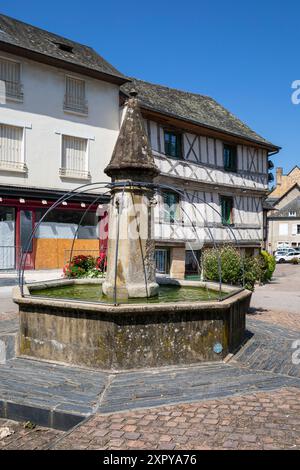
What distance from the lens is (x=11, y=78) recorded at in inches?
634

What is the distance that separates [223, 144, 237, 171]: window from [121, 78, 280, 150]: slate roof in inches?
33.5

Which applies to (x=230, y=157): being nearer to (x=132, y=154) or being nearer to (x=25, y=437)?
(x=132, y=154)

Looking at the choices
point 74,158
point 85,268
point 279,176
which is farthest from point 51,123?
point 279,176

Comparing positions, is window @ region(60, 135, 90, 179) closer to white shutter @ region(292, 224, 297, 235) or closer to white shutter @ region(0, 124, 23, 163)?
white shutter @ region(0, 124, 23, 163)

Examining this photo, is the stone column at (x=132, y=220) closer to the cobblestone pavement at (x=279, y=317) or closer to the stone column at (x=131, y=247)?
the stone column at (x=131, y=247)

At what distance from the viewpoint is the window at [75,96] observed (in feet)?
58.0

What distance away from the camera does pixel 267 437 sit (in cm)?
371

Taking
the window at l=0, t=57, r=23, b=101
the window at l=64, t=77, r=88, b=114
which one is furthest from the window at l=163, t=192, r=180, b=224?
the window at l=0, t=57, r=23, b=101

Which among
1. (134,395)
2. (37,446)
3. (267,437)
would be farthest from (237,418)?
(37,446)

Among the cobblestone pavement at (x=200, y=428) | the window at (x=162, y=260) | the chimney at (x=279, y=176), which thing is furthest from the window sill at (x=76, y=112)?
the chimney at (x=279, y=176)

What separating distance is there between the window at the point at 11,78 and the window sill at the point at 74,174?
Answer: 3.12 m

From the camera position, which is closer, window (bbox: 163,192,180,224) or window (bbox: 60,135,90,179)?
window (bbox: 60,135,90,179)

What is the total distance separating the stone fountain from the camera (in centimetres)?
529

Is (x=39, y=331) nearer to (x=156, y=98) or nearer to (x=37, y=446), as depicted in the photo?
(x=37, y=446)
